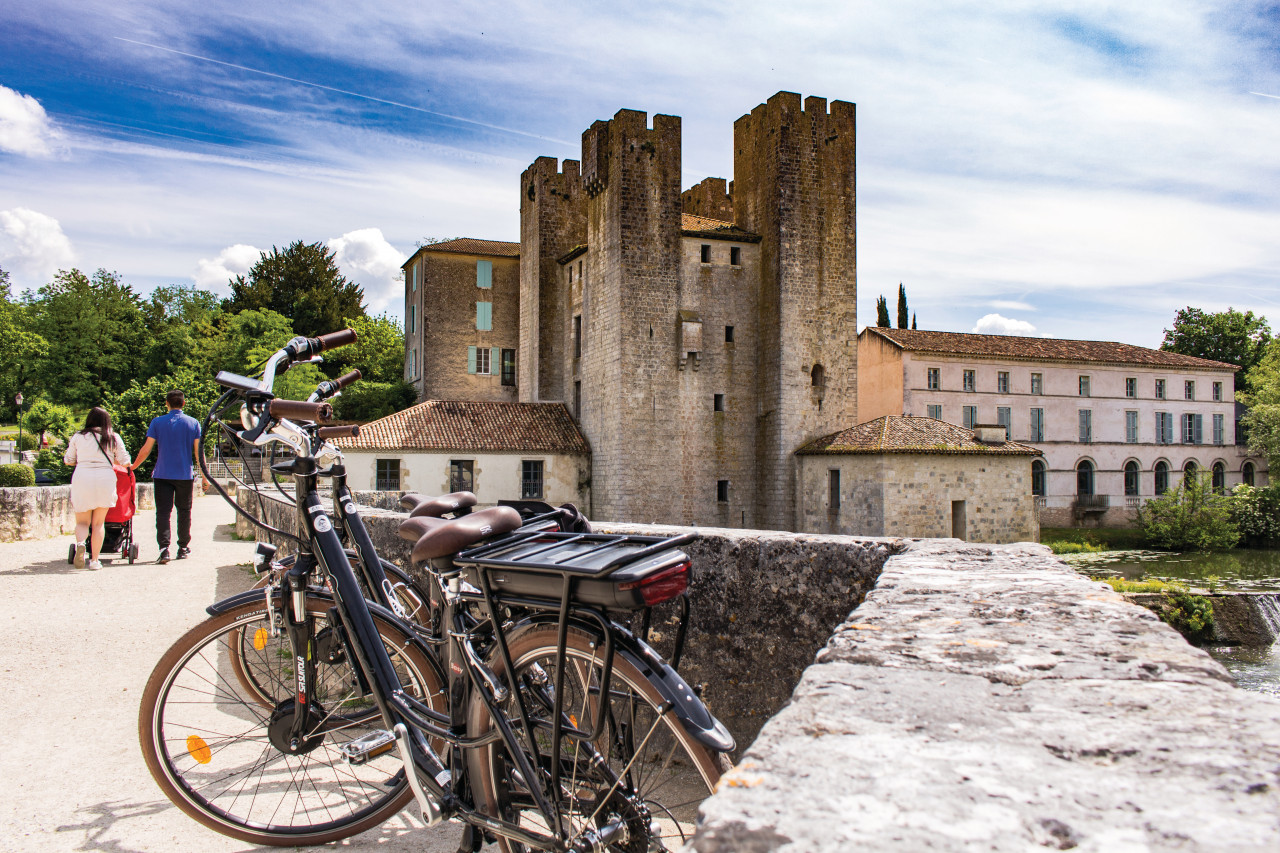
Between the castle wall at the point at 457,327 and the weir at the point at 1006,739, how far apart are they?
1347 inches

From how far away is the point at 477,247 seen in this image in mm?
37531

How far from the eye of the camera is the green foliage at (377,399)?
38.6 metres

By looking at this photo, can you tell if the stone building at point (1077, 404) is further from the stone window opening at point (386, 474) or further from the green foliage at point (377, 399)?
the stone window opening at point (386, 474)

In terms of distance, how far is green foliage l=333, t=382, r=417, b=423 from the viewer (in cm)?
3856

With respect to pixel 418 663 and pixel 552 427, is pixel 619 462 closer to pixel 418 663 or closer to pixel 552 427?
pixel 552 427

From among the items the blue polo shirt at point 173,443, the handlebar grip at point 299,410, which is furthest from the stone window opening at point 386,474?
the handlebar grip at point 299,410

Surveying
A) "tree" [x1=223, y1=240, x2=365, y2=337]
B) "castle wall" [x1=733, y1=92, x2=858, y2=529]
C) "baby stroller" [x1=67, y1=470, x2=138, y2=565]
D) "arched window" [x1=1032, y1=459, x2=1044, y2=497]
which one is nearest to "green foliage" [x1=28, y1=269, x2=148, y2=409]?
"tree" [x1=223, y1=240, x2=365, y2=337]

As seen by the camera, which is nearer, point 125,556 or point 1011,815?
point 1011,815

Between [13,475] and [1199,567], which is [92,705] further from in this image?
[1199,567]

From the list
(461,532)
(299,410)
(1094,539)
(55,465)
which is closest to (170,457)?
(299,410)

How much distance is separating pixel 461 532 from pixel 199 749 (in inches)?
62.9

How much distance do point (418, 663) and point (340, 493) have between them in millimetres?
664

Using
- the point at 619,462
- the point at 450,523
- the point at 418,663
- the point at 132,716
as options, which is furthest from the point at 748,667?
the point at 619,462

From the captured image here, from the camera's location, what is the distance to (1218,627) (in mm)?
20719
